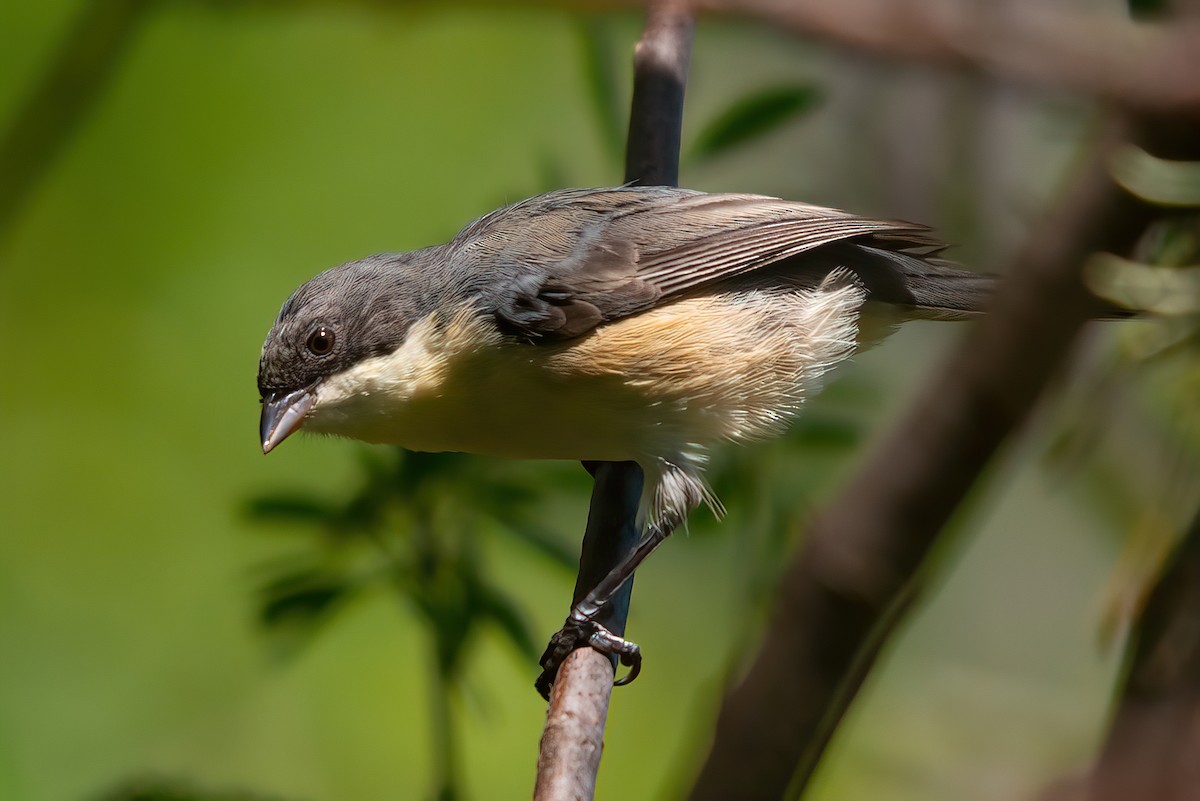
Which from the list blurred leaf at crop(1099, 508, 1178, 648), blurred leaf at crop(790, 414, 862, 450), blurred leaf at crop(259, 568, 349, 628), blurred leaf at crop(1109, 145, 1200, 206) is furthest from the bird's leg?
blurred leaf at crop(1109, 145, 1200, 206)

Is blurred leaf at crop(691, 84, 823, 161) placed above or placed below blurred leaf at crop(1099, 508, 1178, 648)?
above

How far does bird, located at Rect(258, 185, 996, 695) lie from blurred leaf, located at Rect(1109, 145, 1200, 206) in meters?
1.89

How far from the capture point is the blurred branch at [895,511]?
1.20 m

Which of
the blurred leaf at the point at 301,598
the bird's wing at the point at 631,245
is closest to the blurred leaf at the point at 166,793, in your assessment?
the blurred leaf at the point at 301,598

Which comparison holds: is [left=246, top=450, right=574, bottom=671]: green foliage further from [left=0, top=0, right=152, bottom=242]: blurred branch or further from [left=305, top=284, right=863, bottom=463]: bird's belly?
[left=0, top=0, right=152, bottom=242]: blurred branch

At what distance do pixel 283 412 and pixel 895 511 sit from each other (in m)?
2.28

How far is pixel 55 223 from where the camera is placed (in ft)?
19.3

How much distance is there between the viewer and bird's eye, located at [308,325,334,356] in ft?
10.7

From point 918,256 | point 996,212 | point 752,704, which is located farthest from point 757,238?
point 752,704

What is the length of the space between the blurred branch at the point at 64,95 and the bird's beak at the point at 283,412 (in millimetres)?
804

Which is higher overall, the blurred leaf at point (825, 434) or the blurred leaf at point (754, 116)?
the blurred leaf at point (754, 116)

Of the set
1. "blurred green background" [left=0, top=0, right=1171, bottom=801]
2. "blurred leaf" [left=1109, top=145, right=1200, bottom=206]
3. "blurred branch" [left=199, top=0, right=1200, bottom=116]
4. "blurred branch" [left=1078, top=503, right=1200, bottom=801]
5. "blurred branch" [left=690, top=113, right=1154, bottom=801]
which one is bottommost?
"blurred green background" [left=0, top=0, right=1171, bottom=801]

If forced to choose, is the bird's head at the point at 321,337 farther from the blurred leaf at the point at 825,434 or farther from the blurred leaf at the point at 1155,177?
the blurred leaf at the point at 1155,177

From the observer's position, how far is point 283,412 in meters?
3.23
